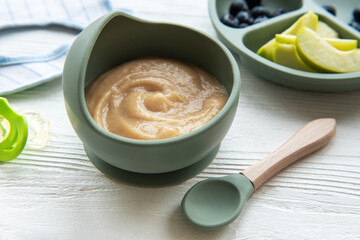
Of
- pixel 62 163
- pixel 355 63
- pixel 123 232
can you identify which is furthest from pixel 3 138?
pixel 355 63

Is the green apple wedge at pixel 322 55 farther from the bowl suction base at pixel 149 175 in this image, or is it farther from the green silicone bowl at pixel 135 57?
the bowl suction base at pixel 149 175

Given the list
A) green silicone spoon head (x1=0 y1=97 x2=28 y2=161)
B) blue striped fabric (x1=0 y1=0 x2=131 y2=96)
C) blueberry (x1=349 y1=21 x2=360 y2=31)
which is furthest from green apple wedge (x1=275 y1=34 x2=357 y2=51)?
green silicone spoon head (x1=0 y1=97 x2=28 y2=161)

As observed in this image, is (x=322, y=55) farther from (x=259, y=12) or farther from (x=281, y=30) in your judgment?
(x=259, y=12)

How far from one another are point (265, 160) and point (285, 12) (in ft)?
2.69

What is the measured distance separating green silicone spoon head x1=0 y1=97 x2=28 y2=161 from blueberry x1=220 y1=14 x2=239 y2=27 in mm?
851

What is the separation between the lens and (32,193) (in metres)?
1.15

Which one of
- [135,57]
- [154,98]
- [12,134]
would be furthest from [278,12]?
[12,134]

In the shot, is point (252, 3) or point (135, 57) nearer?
point (135, 57)

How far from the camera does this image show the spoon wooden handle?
1.16 meters

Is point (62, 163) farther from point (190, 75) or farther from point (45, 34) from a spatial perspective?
point (45, 34)

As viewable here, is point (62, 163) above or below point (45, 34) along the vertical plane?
below

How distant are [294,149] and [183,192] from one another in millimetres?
346

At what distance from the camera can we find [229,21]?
164 cm

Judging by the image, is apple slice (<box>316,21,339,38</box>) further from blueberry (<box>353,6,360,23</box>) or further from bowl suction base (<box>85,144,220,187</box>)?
bowl suction base (<box>85,144,220,187</box>)
